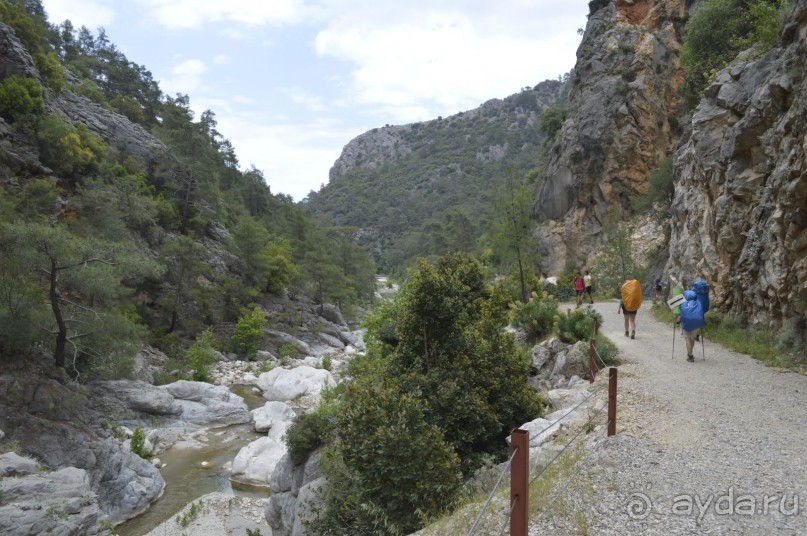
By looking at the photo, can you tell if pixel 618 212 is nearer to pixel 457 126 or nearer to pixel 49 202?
pixel 49 202

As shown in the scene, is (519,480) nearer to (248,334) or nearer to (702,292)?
(702,292)

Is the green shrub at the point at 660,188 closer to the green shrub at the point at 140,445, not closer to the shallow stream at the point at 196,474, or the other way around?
the shallow stream at the point at 196,474

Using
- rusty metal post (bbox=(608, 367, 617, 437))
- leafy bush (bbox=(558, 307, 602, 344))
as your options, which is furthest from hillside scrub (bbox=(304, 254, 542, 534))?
rusty metal post (bbox=(608, 367, 617, 437))

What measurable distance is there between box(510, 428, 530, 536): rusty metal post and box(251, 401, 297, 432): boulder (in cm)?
1928

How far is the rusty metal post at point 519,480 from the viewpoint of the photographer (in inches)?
160

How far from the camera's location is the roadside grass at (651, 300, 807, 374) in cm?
1167

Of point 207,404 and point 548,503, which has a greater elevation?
point 548,503

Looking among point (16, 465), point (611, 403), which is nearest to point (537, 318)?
point (611, 403)

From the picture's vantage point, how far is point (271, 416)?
2303 cm

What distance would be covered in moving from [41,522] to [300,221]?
52089 millimetres

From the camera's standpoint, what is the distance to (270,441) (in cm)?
1906

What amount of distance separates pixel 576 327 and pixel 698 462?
33.2 ft

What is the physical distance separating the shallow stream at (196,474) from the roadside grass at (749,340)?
15.4 m

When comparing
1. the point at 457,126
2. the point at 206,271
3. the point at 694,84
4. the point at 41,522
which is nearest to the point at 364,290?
the point at 206,271
